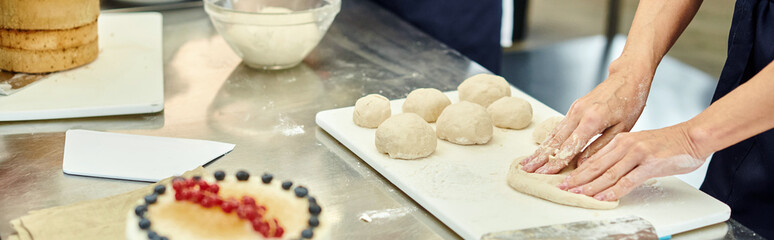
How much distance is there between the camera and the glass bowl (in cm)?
205

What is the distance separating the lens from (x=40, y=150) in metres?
1.62

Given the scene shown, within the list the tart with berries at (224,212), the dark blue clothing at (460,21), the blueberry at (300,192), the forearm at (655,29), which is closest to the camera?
the tart with berries at (224,212)

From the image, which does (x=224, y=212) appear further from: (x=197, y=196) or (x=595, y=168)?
(x=595, y=168)

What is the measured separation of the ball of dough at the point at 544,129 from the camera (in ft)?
5.58

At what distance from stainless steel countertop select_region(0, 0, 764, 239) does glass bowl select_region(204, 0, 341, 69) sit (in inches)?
2.3

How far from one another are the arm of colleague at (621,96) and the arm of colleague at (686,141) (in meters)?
0.13

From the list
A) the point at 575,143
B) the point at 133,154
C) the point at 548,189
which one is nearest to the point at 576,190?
the point at 548,189

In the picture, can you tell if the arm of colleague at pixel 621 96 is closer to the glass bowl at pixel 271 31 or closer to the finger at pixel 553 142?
the finger at pixel 553 142

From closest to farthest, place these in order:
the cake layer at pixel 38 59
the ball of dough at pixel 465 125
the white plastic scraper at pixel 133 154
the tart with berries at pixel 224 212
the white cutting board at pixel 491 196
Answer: the tart with berries at pixel 224 212
the white cutting board at pixel 491 196
the white plastic scraper at pixel 133 154
the ball of dough at pixel 465 125
the cake layer at pixel 38 59

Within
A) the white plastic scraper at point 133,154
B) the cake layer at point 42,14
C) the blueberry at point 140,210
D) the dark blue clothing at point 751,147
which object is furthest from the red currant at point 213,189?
the dark blue clothing at point 751,147

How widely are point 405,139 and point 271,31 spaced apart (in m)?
0.68

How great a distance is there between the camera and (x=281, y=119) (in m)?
1.85

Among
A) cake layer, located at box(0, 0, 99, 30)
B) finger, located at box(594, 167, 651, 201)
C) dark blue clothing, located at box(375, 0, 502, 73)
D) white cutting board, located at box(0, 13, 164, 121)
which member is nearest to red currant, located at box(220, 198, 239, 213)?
finger, located at box(594, 167, 651, 201)

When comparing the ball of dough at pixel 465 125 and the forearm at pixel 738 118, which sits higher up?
the forearm at pixel 738 118
